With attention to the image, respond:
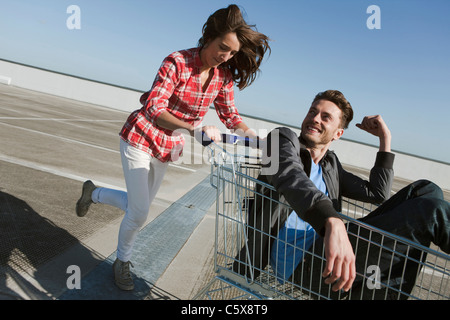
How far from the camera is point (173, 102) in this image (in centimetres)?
233

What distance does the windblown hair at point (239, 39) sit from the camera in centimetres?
216

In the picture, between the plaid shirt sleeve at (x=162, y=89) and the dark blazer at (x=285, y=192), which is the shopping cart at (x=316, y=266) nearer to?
the dark blazer at (x=285, y=192)

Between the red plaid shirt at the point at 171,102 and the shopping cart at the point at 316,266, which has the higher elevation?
the red plaid shirt at the point at 171,102

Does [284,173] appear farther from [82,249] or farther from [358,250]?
[82,249]

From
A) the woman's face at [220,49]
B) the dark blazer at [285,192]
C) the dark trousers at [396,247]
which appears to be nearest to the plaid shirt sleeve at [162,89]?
the woman's face at [220,49]

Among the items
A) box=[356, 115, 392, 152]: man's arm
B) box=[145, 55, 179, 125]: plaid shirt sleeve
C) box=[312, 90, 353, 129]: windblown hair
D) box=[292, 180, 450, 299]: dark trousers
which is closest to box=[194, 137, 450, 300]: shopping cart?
box=[292, 180, 450, 299]: dark trousers

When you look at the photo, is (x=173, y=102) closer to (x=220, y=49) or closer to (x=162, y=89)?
(x=162, y=89)

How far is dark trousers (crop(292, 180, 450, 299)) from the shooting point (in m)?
1.64

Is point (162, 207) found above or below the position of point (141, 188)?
below

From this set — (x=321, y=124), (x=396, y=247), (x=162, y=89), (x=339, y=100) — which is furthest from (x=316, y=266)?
(x=162, y=89)

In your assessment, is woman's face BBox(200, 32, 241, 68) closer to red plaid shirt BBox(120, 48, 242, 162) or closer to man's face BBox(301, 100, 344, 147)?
red plaid shirt BBox(120, 48, 242, 162)

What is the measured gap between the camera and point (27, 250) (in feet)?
8.54

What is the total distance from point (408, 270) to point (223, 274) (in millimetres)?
956
